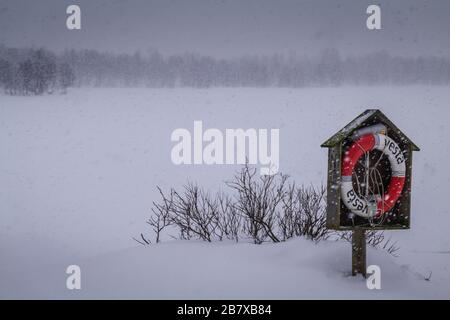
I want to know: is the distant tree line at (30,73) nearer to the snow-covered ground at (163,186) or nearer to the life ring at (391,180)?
the snow-covered ground at (163,186)

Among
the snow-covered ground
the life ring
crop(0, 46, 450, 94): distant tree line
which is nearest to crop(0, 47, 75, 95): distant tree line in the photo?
crop(0, 46, 450, 94): distant tree line

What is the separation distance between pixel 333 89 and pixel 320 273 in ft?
126

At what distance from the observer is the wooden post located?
366 cm

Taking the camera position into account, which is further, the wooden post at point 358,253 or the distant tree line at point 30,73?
the distant tree line at point 30,73

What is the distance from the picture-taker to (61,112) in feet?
112

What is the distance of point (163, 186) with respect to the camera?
77.0 ft

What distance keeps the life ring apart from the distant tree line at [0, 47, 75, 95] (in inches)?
1396

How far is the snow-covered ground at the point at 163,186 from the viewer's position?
140 inches

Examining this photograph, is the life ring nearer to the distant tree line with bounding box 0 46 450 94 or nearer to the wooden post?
the wooden post

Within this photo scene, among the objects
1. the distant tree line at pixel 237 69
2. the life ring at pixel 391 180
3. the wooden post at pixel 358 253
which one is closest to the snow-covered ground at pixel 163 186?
the wooden post at pixel 358 253

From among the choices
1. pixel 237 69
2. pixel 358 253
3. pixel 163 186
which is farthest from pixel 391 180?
pixel 237 69

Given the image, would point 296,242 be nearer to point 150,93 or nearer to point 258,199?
point 258,199

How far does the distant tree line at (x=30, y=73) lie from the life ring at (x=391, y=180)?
116 feet
